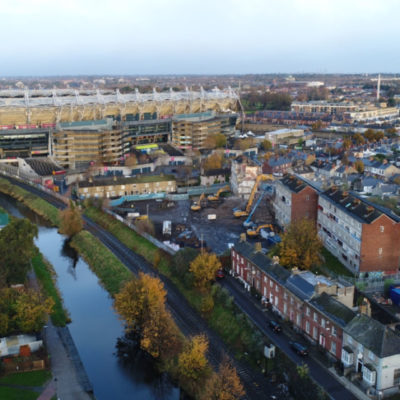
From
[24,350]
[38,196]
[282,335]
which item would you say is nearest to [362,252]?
[282,335]

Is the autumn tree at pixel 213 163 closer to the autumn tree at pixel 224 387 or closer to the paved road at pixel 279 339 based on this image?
the paved road at pixel 279 339

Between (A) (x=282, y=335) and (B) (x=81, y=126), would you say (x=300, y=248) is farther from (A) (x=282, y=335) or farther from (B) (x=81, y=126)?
(B) (x=81, y=126)

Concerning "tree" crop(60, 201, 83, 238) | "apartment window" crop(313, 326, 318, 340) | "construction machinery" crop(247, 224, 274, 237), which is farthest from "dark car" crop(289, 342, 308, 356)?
"tree" crop(60, 201, 83, 238)

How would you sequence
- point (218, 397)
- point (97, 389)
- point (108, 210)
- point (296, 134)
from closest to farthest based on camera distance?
point (218, 397) < point (97, 389) < point (108, 210) < point (296, 134)

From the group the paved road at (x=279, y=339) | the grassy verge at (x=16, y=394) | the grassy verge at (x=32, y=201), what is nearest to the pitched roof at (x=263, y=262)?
the paved road at (x=279, y=339)

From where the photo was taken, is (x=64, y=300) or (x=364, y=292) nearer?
(x=364, y=292)

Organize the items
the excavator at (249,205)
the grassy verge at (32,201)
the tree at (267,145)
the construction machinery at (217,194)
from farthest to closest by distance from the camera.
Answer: the tree at (267,145) < the construction machinery at (217,194) < the grassy verge at (32,201) < the excavator at (249,205)

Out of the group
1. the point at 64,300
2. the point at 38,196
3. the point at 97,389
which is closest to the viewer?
the point at 97,389

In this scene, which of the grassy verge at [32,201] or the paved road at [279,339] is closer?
the paved road at [279,339]
